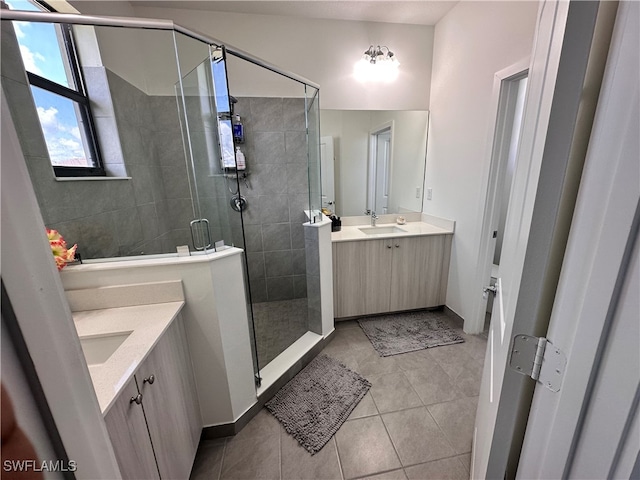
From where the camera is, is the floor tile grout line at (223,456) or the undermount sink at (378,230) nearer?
the floor tile grout line at (223,456)

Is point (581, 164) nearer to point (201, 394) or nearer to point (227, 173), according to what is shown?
point (227, 173)

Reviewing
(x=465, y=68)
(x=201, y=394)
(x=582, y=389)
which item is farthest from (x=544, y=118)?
(x=465, y=68)

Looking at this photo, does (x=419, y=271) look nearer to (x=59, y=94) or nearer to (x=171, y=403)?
(x=171, y=403)

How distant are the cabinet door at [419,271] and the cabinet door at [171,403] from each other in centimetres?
184

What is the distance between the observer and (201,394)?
1.34 metres

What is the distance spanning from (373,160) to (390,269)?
117 centimetres

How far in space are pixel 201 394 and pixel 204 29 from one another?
277cm

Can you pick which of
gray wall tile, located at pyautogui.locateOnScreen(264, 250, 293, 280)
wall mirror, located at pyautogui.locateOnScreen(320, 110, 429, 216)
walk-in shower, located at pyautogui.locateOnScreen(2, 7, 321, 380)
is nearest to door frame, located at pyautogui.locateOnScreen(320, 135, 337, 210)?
wall mirror, located at pyautogui.locateOnScreen(320, 110, 429, 216)

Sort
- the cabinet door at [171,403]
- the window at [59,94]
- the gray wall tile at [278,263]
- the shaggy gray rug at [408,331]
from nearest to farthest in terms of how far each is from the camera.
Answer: the cabinet door at [171,403]
the window at [59,94]
the shaggy gray rug at [408,331]
the gray wall tile at [278,263]

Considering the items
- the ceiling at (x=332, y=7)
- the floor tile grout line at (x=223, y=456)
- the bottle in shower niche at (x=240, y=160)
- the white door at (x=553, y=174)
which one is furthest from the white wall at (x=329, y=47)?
the floor tile grout line at (x=223, y=456)

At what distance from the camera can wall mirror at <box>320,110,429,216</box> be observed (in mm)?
2523

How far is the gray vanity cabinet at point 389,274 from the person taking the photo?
232 cm

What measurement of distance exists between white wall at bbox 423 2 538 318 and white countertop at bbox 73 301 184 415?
7.32 feet

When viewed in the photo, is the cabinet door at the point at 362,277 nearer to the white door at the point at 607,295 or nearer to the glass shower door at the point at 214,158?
the glass shower door at the point at 214,158
